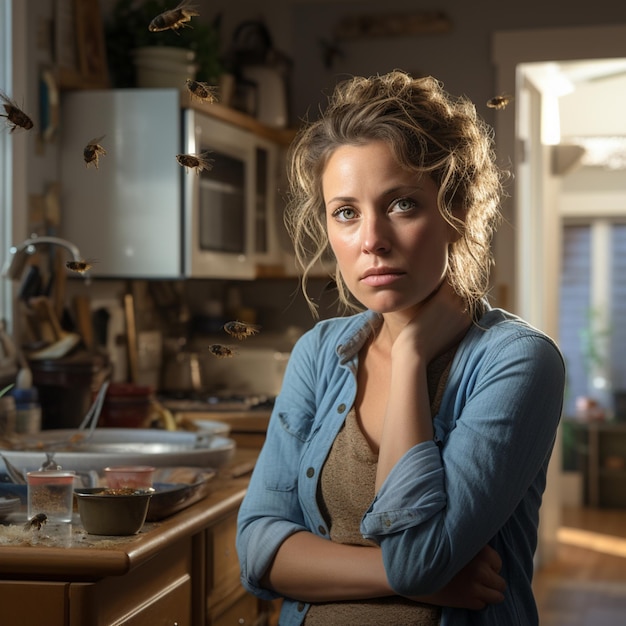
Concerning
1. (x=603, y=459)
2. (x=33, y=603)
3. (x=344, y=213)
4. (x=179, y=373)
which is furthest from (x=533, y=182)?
(x=33, y=603)

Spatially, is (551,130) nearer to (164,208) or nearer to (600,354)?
(600,354)

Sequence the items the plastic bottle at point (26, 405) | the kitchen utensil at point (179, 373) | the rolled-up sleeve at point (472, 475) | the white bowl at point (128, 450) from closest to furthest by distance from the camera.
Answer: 1. the rolled-up sleeve at point (472, 475)
2. the white bowl at point (128, 450)
3. the plastic bottle at point (26, 405)
4. the kitchen utensil at point (179, 373)

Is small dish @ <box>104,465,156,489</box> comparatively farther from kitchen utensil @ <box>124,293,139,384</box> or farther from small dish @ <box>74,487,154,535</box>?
kitchen utensil @ <box>124,293,139,384</box>

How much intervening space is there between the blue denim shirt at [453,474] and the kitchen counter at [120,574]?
24 cm

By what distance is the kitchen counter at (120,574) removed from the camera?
156 cm


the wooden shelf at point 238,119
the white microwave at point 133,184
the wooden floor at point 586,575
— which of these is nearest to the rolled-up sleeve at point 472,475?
the wooden shelf at point 238,119

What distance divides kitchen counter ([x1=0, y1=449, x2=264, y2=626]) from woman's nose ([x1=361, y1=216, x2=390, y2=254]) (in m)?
0.59

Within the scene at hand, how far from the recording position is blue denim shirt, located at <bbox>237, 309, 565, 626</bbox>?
4.22 ft

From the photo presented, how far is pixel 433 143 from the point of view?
4.61 feet

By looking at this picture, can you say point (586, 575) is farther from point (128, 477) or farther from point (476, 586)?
point (476, 586)

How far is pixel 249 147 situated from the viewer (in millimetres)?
3754

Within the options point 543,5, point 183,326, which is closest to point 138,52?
point 183,326

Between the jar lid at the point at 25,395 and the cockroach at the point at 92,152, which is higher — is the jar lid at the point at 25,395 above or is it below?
below

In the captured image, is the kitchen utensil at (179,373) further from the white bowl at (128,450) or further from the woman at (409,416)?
the woman at (409,416)
